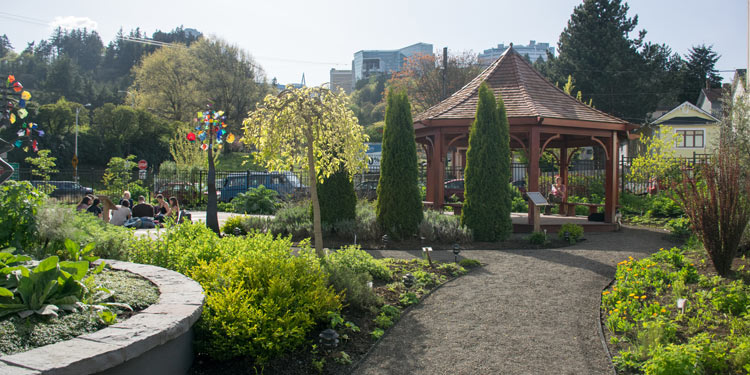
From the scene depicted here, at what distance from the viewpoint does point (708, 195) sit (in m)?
6.38

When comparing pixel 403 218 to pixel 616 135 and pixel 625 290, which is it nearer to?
pixel 625 290

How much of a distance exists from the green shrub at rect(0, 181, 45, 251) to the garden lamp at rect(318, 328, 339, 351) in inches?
132

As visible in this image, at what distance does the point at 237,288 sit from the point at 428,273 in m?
3.44

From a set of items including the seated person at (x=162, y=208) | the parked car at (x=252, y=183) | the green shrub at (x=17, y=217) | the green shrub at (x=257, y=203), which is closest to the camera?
the green shrub at (x=17, y=217)

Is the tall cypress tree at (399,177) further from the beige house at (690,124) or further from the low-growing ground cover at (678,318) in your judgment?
the beige house at (690,124)

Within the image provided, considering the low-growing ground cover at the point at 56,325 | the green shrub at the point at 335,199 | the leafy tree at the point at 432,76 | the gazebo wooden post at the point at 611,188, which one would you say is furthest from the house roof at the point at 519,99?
the leafy tree at the point at 432,76

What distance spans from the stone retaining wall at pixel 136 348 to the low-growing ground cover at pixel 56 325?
5.8 inches

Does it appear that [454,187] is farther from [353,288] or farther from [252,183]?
[353,288]

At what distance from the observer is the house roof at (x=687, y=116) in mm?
39438

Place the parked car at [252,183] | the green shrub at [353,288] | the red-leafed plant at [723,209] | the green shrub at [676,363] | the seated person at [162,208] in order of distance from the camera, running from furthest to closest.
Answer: the parked car at [252,183]
the seated person at [162,208]
the red-leafed plant at [723,209]
the green shrub at [353,288]
the green shrub at [676,363]

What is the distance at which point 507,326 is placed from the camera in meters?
5.02

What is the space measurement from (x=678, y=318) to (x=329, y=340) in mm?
3327

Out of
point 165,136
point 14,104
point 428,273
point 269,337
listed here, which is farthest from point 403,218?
point 165,136

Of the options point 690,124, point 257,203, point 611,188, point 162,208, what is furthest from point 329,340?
point 690,124
